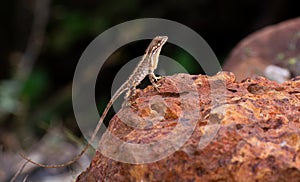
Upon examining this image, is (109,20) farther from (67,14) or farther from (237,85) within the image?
(237,85)

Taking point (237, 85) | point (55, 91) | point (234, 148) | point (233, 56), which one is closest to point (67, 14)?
point (55, 91)

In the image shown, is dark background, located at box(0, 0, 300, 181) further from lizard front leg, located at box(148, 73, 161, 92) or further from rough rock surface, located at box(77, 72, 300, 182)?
rough rock surface, located at box(77, 72, 300, 182)

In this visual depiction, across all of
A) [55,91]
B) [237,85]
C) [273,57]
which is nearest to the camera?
[237,85]

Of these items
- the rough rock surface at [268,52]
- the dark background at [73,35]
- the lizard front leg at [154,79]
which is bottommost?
the dark background at [73,35]

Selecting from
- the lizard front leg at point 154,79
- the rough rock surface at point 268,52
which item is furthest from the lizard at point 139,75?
the rough rock surface at point 268,52

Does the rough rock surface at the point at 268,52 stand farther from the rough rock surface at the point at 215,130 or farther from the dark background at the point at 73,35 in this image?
the rough rock surface at the point at 215,130

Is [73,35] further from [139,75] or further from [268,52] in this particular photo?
[139,75]
